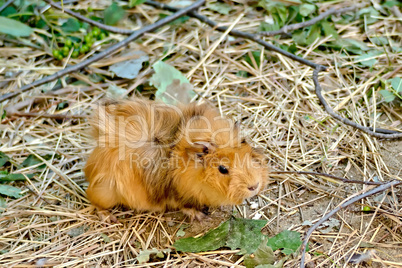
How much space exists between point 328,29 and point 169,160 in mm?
2406

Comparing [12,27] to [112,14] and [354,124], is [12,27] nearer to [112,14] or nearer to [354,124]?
[354,124]

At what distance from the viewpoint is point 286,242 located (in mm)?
2637

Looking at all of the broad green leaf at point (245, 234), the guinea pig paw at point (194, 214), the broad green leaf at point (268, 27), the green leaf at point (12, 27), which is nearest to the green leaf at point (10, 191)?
the guinea pig paw at point (194, 214)

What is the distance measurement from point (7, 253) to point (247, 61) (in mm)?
2568

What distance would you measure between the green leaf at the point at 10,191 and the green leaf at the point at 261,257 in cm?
168

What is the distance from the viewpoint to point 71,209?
9.80 ft

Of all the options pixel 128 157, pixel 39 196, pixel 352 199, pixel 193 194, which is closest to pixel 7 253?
pixel 39 196

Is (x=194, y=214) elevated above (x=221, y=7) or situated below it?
below

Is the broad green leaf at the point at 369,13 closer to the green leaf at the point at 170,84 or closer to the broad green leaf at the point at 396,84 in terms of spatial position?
the broad green leaf at the point at 396,84

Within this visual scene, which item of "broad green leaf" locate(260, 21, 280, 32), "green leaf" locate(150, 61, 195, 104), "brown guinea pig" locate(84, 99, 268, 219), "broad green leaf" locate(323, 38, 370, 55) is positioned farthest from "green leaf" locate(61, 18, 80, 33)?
"broad green leaf" locate(323, 38, 370, 55)

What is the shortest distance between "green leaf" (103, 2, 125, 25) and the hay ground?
0.13 metres

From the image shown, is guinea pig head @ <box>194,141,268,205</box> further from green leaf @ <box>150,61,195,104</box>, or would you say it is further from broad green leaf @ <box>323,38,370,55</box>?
broad green leaf @ <box>323,38,370,55</box>

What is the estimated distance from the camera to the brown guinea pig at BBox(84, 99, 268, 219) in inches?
97.3

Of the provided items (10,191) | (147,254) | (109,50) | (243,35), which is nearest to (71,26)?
(109,50)
